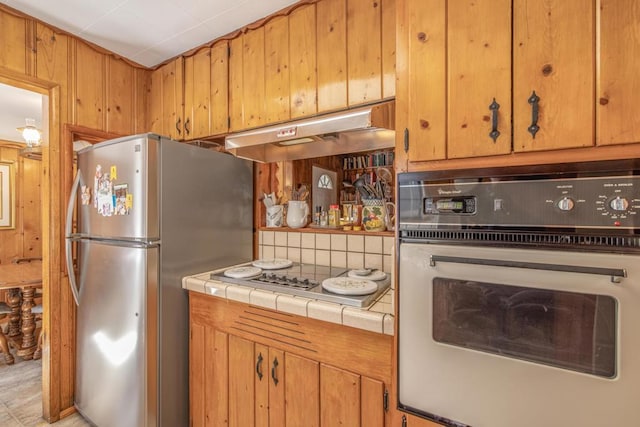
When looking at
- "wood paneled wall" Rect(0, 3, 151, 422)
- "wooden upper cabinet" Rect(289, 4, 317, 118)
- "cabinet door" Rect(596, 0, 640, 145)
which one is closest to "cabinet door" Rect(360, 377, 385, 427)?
"cabinet door" Rect(596, 0, 640, 145)

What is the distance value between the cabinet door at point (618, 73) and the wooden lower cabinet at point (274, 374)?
0.91 m

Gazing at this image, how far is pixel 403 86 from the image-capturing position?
102 cm

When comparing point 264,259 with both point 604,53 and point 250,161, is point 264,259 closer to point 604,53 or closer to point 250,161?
point 250,161

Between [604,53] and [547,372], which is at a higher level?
[604,53]

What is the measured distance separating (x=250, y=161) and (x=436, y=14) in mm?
1431

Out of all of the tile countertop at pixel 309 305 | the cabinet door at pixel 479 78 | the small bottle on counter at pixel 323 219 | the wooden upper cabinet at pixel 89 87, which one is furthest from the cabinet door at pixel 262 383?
the wooden upper cabinet at pixel 89 87

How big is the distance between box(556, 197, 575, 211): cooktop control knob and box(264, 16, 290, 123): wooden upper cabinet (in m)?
1.30

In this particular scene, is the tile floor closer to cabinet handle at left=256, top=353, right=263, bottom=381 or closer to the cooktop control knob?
cabinet handle at left=256, top=353, right=263, bottom=381

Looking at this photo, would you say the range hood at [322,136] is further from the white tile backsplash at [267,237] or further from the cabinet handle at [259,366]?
the cabinet handle at [259,366]

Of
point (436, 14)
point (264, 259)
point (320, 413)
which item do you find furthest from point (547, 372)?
point (264, 259)

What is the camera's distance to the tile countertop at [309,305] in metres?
1.08

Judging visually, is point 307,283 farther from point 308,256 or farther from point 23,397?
point 23,397

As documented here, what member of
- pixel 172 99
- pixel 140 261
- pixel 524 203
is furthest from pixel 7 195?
pixel 524 203

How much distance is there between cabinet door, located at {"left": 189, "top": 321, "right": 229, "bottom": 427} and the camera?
1.50 metres
